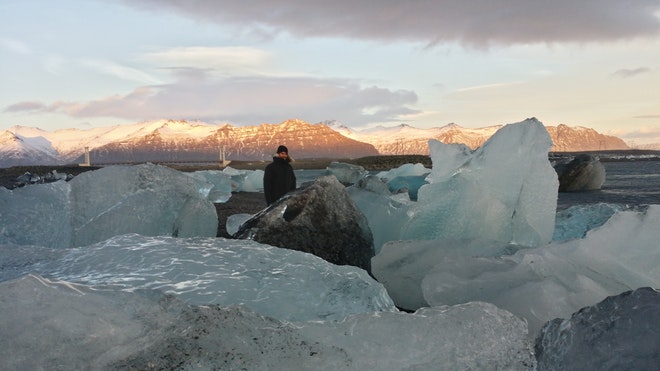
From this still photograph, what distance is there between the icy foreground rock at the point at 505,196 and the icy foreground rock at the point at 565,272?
1.46 m

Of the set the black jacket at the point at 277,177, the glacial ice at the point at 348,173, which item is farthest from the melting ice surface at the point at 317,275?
the glacial ice at the point at 348,173

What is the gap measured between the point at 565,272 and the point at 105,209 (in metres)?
4.44

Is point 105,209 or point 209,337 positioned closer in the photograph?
point 209,337

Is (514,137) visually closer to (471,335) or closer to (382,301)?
(382,301)

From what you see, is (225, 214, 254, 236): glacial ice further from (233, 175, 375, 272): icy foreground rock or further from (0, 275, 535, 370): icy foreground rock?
(0, 275, 535, 370): icy foreground rock

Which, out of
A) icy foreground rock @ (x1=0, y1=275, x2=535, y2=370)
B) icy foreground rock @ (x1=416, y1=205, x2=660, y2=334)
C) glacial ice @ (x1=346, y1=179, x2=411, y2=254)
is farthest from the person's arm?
icy foreground rock @ (x1=0, y1=275, x2=535, y2=370)

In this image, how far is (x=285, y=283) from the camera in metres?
3.05

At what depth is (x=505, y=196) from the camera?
5.35 metres

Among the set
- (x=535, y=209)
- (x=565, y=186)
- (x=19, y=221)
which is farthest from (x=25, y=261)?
(x=565, y=186)

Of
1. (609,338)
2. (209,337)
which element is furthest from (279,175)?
(609,338)

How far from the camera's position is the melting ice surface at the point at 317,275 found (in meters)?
2.20

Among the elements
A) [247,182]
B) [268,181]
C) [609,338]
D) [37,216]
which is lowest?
[247,182]

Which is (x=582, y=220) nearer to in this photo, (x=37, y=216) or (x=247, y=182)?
(x=37, y=216)

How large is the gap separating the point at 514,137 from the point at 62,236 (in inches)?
173
